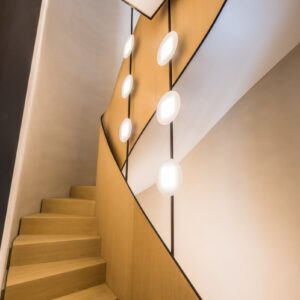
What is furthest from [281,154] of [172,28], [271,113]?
[172,28]

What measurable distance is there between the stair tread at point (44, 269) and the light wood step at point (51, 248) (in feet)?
0.13

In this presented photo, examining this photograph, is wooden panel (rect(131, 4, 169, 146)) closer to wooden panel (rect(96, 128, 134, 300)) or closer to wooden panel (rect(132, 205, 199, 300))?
wooden panel (rect(96, 128, 134, 300))

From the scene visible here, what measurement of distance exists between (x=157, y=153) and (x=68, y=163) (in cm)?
137

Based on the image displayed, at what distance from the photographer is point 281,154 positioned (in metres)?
1.82

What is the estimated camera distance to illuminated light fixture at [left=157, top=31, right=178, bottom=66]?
1627 mm

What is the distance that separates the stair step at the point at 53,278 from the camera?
138 centimetres

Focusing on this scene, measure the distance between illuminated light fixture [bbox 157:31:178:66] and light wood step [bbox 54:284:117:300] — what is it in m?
1.61

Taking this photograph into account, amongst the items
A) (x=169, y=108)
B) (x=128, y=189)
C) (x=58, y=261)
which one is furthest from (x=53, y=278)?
(x=169, y=108)

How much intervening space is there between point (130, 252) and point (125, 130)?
988 millimetres

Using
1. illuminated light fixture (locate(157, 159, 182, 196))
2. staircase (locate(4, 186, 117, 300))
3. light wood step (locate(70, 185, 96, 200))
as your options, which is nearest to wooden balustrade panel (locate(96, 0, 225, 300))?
staircase (locate(4, 186, 117, 300))

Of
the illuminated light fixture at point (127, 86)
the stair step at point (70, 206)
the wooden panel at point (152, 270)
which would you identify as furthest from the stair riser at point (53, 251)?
the illuminated light fixture at point (127, 86)

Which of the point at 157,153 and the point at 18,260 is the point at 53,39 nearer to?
the point at 157,153

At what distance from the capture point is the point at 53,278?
1.47 meters

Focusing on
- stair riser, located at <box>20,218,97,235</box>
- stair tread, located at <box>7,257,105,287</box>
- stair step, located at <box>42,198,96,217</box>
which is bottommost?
stair tread, located at <box>7,257,105,287</box>
